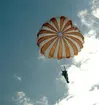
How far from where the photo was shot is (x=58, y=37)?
2425 cm

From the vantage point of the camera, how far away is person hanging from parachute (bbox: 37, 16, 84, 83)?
78.7ft

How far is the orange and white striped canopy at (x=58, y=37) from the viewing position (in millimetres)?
24016

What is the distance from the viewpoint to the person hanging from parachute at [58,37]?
78.7ft

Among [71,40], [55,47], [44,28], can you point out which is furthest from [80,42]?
[44,28]

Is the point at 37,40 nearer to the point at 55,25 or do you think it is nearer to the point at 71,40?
the point at 55,25

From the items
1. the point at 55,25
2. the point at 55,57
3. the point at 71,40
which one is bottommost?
the point at 55,57

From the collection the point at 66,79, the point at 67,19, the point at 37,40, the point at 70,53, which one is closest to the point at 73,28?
the point at 67,19

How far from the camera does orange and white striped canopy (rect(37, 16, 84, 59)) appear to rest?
24.0 metres

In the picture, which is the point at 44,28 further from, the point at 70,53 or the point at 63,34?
the point at 70,53

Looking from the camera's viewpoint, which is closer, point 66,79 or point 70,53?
point 66,79

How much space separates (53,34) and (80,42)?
13.3ft

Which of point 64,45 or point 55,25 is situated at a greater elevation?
point 55,25

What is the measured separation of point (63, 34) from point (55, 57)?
3420mm

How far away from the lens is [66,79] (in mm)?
21281
